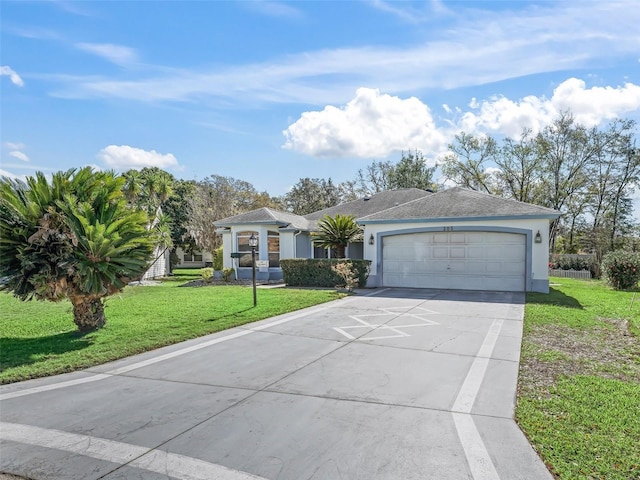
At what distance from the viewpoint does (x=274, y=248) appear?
2009cm

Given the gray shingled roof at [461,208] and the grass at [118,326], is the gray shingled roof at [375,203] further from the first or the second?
the grass at [118,326]

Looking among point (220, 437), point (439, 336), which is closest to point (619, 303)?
point (439, 336)

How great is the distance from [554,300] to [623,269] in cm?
633

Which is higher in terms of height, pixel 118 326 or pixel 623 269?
pixel 623 269

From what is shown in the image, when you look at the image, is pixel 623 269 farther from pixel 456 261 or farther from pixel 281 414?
pixel 281 414

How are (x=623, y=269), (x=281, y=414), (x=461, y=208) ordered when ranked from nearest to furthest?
(x=281, y=414) < (x=461, y=208) < (x=623, y=269)

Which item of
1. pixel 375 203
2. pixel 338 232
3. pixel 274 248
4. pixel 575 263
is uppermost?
pixel 375 203

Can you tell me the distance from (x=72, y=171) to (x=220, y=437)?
578 centimetres

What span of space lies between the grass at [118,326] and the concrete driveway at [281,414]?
0.47 meters

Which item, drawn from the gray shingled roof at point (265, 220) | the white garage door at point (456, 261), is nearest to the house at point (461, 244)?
the white garage door at point (456, 261)

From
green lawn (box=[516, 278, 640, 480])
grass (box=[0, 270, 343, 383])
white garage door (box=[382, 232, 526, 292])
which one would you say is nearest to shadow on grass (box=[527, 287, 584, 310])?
white garage door (box=[382, 232, 526, 292])

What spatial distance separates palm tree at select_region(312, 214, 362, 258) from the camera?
664 inches

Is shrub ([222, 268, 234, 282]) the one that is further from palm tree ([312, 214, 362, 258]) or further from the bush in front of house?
palm tree ([312, 214, 362, 258])

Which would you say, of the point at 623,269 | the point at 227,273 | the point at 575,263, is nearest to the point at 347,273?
the point at 227,273
